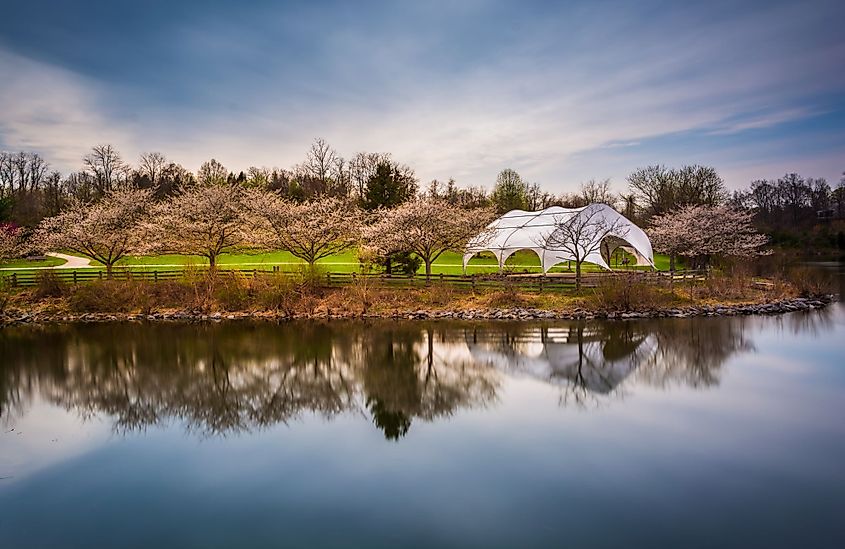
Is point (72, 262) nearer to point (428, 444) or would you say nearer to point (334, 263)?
point (334, 263)

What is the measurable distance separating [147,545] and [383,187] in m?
31.3

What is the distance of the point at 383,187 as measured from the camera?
3731 cm

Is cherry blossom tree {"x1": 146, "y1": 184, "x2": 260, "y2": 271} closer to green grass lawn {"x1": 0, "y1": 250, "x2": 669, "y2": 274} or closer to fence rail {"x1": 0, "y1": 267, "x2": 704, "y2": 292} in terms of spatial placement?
fence rail {"x1": 0, "y1": 267, "x2": 704, "y2": 292}

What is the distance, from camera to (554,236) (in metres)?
33.5

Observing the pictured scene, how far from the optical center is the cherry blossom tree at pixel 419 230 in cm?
3130

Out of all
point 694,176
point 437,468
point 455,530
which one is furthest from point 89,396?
point 694,176

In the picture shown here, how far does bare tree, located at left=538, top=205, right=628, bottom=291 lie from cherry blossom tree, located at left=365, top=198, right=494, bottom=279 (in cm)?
582

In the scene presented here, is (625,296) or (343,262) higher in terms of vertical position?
(343,262)

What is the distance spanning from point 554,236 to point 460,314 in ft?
32.4

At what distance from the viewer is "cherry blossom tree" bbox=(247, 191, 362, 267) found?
32.0 metres

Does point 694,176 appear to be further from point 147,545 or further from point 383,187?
point 147,545

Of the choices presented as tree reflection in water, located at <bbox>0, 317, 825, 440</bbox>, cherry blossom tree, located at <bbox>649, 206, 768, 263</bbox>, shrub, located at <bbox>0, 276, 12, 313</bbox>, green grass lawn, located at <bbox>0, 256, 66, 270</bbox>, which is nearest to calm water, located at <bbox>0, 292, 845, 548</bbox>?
tree reflection in water, located at <bbox>0, 317, 825, 440</bbox>

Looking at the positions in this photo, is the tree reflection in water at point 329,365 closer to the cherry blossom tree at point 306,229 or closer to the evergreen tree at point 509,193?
the cherry blossom tree at point 306,229

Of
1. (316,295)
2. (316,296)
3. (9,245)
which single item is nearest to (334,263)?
(316,295)
